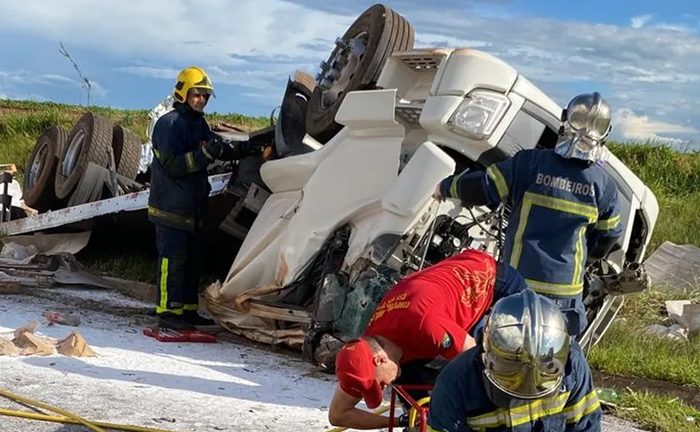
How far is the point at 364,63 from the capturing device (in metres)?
6.10

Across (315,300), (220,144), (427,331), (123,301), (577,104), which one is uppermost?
(577,104)

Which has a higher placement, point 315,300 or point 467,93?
point 467,93

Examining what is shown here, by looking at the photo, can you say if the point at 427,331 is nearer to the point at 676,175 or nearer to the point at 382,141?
the point at 382,141

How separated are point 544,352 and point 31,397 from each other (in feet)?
7.89

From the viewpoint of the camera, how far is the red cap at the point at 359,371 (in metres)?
2.98

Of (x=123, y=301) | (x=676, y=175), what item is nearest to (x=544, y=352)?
(x=123, y=301)

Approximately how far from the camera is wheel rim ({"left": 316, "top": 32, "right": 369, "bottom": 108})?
244 inches

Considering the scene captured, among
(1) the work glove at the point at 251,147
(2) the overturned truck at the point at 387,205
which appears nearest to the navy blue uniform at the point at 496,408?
(2) the overturned truck at the point at 387,205

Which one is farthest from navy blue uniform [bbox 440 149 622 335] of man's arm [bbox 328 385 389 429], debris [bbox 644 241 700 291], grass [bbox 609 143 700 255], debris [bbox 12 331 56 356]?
grass [bbox 609 143 700 255]

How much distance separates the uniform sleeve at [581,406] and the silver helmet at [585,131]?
65.7 inches

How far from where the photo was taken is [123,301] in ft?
23.2

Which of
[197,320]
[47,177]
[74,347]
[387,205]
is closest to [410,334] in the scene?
[387,205]

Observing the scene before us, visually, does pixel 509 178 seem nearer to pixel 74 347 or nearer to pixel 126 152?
pixel 74 347

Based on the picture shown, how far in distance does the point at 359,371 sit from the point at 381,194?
7.69 ft
